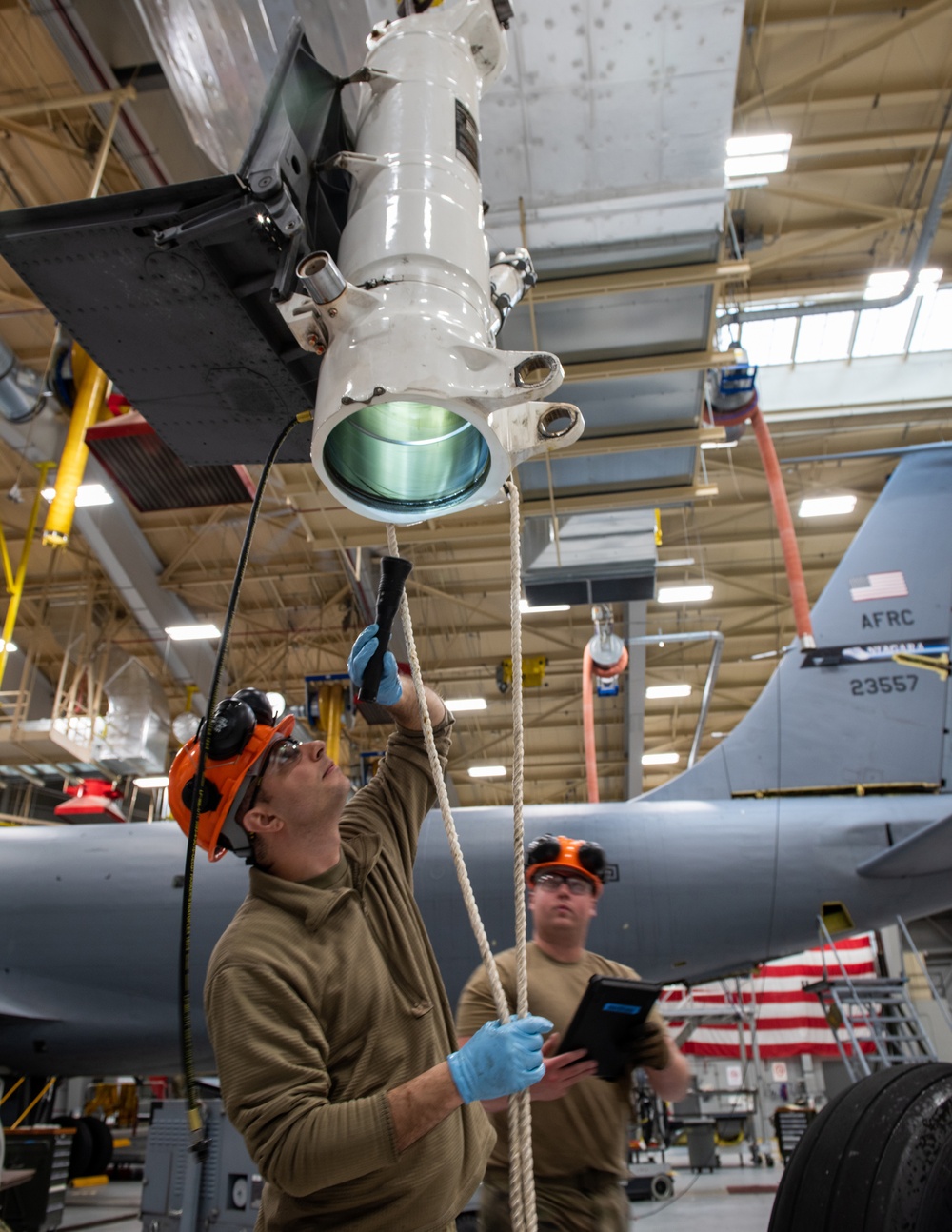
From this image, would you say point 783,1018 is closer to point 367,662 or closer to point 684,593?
point 684,593

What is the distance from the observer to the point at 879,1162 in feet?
7.73

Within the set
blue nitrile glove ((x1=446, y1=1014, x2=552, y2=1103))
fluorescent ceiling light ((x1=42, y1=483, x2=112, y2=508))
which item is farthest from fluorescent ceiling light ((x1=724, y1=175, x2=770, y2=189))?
fluorescent ceiling light ((x1=42, y1=483, x2=112, y2=508))

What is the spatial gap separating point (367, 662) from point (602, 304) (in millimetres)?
5110

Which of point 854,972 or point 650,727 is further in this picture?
point 650,727

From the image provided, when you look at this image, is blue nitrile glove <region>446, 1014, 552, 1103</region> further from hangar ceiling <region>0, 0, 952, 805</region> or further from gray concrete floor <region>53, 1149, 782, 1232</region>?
gray concrete floor <region>53, 1149, 782, 1232</region>

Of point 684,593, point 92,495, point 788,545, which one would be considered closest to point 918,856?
point 788,545

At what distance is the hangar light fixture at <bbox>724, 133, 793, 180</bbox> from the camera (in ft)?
26.3

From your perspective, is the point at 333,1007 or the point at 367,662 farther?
the point at 367,662

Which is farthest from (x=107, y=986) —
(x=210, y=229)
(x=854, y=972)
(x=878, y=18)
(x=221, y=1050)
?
(x=854, y=972)

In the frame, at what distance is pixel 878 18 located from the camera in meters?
9.13

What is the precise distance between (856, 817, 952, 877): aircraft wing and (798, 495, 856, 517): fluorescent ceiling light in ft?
31.4

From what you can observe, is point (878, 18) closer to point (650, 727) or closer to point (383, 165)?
point (383, 165)

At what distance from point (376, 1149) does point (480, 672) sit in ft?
58.2

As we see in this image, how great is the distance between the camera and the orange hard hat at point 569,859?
10.6 ft
